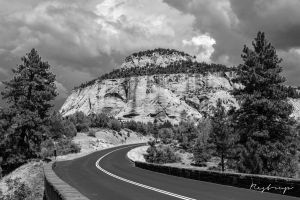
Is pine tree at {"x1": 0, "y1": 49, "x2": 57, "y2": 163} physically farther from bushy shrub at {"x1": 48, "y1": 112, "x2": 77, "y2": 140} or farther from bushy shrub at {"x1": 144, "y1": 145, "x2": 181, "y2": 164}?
bushy shrub at {"x1": 48, "y1": 112, "x2": 77, "y2": 140}

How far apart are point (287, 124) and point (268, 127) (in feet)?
5.46

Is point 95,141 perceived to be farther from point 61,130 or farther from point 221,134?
point 221,134

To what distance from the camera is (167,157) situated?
67875 millimetres

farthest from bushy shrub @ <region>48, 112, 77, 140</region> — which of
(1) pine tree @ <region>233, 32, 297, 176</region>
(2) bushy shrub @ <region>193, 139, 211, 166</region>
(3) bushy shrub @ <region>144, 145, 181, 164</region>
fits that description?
(1) pine tree @ <region>233, 32, 297, 176</region>

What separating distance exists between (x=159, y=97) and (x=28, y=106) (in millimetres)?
137811

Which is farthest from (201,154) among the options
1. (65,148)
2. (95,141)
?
(95,141)

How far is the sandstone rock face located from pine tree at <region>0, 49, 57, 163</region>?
130m

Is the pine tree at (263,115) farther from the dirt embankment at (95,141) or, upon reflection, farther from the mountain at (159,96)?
the mountain at (159,96)

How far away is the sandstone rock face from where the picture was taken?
18175 cm

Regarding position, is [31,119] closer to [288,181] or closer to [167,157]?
[167,157]

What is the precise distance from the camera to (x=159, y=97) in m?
184

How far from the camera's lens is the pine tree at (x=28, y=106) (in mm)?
46688

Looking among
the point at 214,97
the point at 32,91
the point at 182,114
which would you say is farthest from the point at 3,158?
the point at 214,97

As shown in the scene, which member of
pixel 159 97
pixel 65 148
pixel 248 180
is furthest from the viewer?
pixel 159 97
